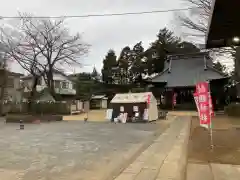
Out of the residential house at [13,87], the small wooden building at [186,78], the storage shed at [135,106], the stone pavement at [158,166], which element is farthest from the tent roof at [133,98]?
the residential house at [13,87]

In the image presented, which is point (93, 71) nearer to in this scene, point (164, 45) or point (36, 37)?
point (164, 45)

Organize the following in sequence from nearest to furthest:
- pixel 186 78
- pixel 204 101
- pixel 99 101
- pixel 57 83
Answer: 1. pixel 204 101
2. pixel 186 78
3. pixel 99 101
4. pixel 57 83

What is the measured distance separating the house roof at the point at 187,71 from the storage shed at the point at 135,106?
39.1ft

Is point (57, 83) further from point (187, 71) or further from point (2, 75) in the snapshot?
point (187, 71)

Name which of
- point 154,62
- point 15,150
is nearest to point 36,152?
point 15,150

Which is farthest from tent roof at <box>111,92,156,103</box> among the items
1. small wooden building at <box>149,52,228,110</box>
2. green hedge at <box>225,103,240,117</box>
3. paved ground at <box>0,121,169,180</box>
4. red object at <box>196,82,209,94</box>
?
small wooden building at <box>149,52,228,110</box>

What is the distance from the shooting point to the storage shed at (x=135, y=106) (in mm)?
18609

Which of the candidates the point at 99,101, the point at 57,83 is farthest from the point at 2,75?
the point at 57,83

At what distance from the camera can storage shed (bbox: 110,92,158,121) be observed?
61.1ft

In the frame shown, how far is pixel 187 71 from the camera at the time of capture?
32656mm

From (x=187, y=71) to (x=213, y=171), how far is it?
28402 mm

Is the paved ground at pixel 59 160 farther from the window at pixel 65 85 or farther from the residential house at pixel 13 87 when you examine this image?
the window at pixel 65 85

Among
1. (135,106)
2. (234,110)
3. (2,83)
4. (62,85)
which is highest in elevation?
(62,85)

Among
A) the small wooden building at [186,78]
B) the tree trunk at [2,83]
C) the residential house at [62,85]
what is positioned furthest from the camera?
the residential house at [62,85]
